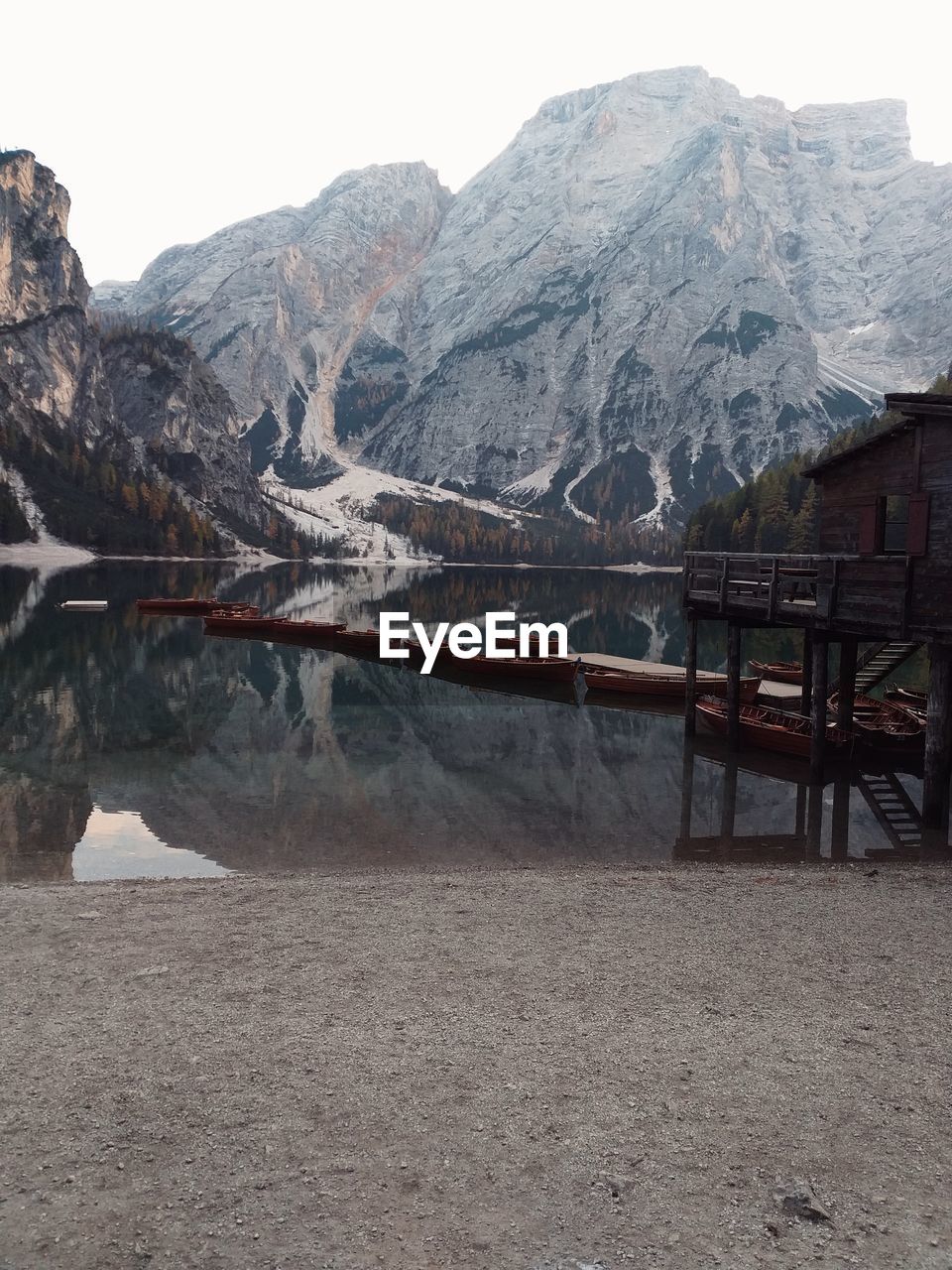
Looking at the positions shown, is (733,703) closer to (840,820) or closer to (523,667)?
(840,820)

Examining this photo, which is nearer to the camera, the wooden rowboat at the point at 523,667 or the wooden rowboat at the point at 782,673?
the wooden rowboat at the point at 782,673

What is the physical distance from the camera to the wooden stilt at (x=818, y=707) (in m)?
27.7

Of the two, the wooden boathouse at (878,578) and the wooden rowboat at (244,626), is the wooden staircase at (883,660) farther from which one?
the wooden rowboat at (244,626)

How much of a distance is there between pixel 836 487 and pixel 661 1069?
2297 centimetres

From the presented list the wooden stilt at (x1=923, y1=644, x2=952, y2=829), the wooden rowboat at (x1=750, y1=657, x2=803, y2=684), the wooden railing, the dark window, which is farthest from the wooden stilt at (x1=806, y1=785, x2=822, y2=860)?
the wooden rowboat at (x1=750, y1=657, x2=803, y2=684)

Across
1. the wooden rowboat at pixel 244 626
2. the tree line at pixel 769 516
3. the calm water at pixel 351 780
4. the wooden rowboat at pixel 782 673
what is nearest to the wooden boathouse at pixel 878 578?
the calm water at pixel 351 780

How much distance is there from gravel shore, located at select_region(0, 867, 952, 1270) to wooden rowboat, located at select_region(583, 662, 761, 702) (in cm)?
3083

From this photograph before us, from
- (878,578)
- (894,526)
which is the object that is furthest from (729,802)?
(894,526)

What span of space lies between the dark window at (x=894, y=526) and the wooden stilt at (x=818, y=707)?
3798 millimetres

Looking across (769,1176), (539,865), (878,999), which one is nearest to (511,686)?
(539,865)

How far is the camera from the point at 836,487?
27328 millimetres

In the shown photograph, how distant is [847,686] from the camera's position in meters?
31.9

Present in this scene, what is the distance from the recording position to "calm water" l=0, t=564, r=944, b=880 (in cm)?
2094

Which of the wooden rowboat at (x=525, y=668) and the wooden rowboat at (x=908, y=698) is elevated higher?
the wooden rowboat at (x=908, y=698)
